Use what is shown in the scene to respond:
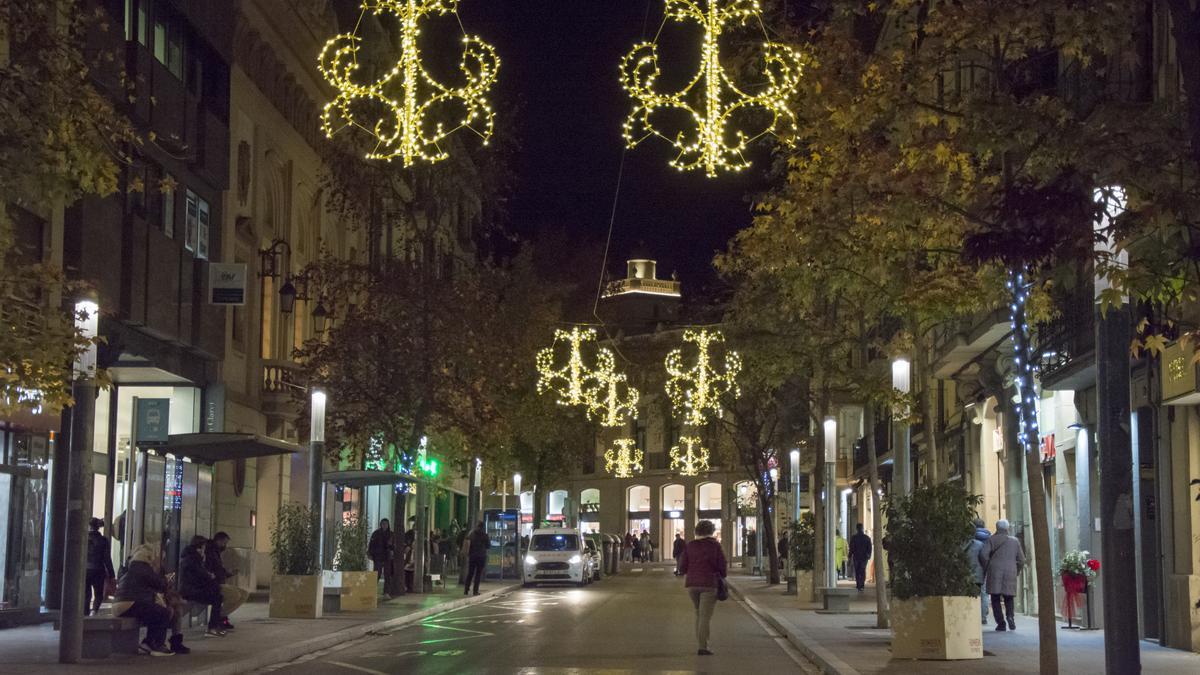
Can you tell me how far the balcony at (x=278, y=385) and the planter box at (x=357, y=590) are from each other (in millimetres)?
9163

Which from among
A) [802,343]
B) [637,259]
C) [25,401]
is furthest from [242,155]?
[637,259]

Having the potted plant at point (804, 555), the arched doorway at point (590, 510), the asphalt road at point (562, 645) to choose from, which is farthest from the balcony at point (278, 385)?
the arched doorway at point (590, 510)

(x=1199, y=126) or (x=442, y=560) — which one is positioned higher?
(x=1199, y=126)

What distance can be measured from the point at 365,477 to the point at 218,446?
929 centimetres

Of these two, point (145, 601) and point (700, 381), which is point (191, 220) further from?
point (145, 601)

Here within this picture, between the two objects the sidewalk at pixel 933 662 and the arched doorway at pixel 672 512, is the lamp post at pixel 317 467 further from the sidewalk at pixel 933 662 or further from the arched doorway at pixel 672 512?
the arched doorway at pixel 672 512

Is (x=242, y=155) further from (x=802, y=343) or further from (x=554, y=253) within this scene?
(x=554, y=253)

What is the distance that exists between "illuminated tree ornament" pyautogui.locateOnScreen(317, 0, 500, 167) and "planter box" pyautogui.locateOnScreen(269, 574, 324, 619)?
744 cm

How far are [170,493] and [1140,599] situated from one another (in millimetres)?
13850

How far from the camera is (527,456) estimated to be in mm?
58688

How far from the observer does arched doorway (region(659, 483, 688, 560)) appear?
9662cm

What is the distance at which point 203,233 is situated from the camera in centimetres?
3372

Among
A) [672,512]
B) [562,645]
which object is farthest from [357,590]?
[672,512]

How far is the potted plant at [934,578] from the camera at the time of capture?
63.0ft
